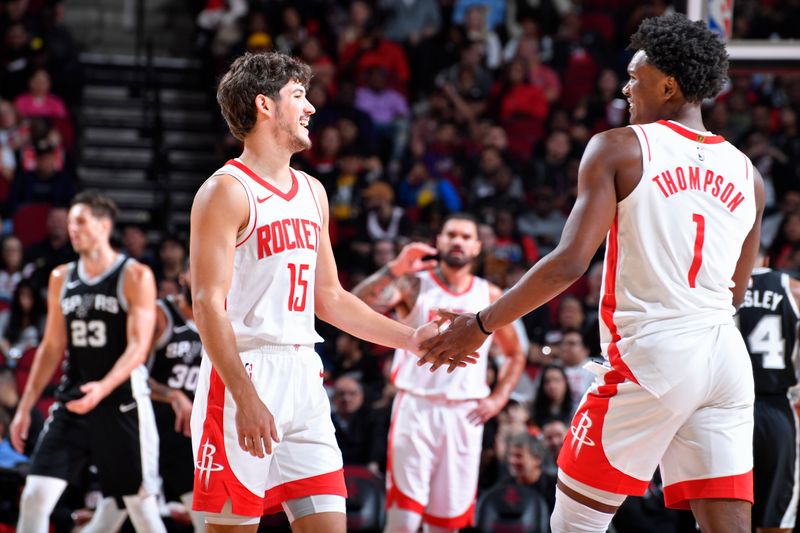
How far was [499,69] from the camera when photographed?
46.4 ft

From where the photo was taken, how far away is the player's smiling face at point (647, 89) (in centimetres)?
400

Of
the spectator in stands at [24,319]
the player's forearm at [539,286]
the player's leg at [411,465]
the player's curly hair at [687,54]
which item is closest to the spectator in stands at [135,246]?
the spectator in stands at [24,319]

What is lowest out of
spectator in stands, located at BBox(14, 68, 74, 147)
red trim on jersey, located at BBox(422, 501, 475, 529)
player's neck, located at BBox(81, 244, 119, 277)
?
red trim on jersey, located at BBox(422, 501, 475, 529)

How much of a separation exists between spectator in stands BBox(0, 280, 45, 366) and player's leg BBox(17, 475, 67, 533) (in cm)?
368

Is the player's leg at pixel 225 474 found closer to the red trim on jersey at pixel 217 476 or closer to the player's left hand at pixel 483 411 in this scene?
the red trim on jersey at pixel 217 476

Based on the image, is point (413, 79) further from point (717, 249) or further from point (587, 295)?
point (717, 249)

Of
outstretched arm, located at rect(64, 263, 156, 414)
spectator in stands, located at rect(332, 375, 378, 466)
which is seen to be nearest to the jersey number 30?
outstretched arm, located at rect(64, 263, 156, 414)

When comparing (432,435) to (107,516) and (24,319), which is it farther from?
(24,319)

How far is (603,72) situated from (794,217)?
3607 millimetres

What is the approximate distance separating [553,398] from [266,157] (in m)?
→ 5.33

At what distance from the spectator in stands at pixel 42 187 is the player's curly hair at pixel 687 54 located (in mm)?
8728

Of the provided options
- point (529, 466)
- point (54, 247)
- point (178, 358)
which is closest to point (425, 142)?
point (54, 247)

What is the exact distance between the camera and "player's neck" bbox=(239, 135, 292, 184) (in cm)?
427

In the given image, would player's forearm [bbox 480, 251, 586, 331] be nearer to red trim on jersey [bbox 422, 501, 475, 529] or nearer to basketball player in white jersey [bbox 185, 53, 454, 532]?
basketball player in white jersey [bbox 185, 53, 454, 532]
